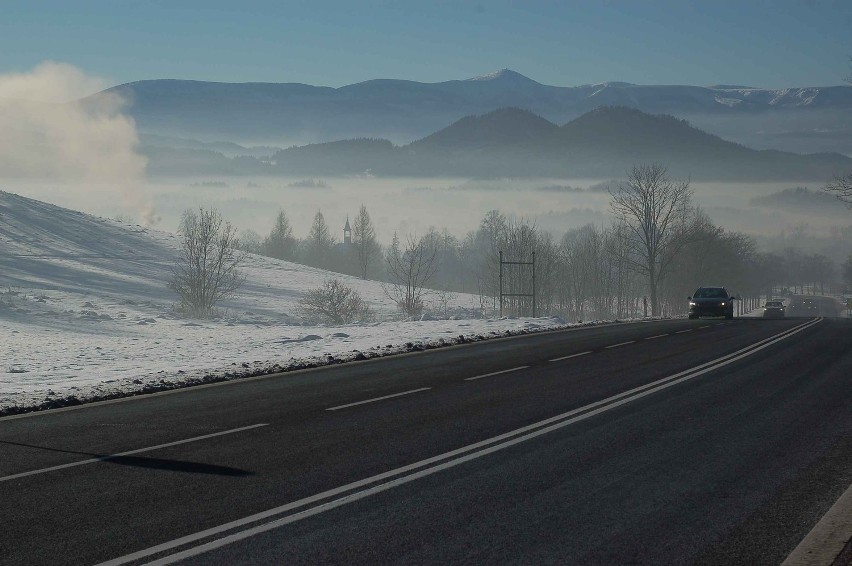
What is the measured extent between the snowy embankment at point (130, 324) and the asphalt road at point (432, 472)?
395cm

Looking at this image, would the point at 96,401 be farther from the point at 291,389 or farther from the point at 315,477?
the point at 315,477

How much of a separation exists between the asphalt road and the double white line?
0.03m

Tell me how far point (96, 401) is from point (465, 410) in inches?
229

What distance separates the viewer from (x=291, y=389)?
632 inches

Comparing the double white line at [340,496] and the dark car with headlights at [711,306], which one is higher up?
the double white line at [340,496]

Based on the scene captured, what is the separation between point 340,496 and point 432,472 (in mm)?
1245

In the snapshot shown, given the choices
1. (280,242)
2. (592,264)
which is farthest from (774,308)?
(280,242)

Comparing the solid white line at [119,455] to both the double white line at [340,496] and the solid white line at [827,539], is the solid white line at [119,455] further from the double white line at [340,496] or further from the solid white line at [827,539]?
the solid white line at [827,539]

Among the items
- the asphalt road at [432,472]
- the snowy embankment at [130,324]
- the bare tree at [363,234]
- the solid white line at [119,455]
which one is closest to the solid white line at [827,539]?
the asphalt road at [432,472]

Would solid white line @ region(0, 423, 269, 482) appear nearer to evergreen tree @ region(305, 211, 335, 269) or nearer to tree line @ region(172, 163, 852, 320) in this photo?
tree line @ region(172, 163, 852, 320)

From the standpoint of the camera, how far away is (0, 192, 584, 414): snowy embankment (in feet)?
65.0

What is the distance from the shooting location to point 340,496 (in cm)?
786

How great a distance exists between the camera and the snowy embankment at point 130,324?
65.0 ft

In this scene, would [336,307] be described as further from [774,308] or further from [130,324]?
[774,308]
